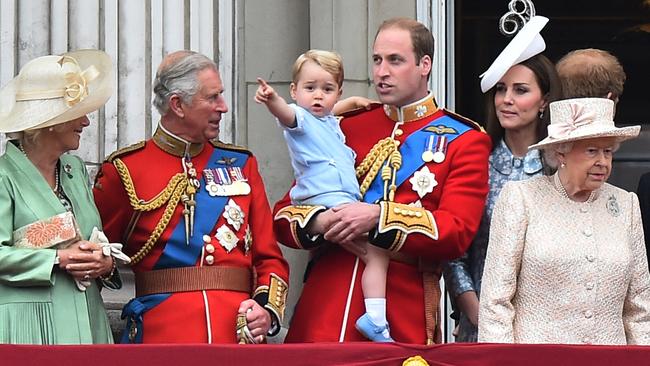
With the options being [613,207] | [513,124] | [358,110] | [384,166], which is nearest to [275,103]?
[384,166]

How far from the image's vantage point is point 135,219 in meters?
7.50

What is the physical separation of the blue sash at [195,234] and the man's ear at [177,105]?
257 millimetres

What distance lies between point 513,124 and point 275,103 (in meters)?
0.92

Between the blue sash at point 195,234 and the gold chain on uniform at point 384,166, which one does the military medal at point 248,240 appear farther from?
the gold chain on uniform at point 384,166

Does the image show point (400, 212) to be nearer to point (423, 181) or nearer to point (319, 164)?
point (423, 181)

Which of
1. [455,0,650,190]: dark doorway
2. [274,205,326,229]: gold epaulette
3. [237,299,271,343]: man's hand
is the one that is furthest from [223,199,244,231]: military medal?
[455,0,650,190]: dark doorway

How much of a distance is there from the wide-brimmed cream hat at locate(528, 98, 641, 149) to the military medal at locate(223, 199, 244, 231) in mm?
1044

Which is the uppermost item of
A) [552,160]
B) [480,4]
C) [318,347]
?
[480,4]

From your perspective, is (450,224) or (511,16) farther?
(511,16)

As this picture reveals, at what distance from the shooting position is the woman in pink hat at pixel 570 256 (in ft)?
23.5

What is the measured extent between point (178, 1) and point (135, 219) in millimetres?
1794

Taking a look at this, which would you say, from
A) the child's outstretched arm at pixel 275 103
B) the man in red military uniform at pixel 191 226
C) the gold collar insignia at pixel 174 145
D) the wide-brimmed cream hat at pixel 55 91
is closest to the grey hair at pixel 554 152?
the child's outstretched arm at pixel 275 103

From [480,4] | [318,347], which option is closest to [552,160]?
[318,347]

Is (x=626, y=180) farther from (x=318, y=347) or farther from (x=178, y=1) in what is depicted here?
(x=318, y=347)
